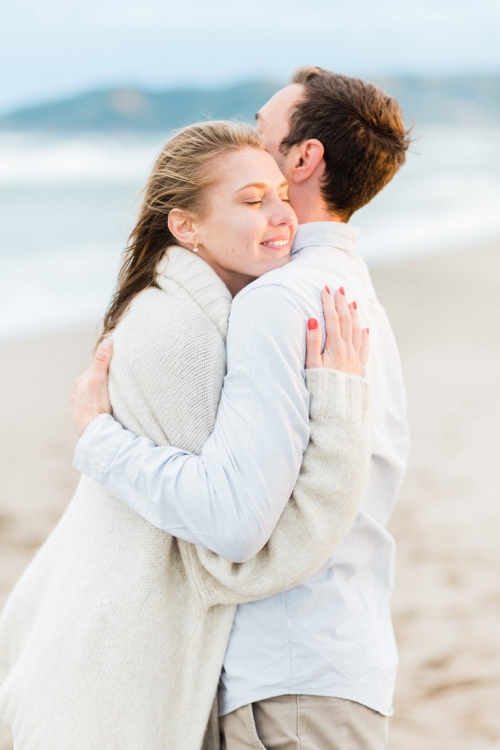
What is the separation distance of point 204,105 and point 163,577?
25.3 metres

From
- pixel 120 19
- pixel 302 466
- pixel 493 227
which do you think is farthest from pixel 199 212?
pixel 120 19

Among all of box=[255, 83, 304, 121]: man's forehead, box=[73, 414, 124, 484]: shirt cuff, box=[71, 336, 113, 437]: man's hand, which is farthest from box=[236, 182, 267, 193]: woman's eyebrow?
box=[73, 414, 124, 484]: shirt cuff

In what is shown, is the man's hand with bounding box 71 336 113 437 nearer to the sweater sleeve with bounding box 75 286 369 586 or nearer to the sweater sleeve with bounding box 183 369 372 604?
the sweater sleeve with bounding box 75 286 369 586

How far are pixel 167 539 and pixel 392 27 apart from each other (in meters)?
35.8

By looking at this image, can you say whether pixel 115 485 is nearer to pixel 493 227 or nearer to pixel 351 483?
pixel 351 483

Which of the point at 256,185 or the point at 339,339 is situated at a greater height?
the point at 256,185

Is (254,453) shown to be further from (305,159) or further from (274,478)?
(305,159)

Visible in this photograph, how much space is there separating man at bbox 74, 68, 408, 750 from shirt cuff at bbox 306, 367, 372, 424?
2.5 inches

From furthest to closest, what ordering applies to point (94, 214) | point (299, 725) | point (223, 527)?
1. point (94, 214)
2. point (299, 725)
3. point (223, 527)

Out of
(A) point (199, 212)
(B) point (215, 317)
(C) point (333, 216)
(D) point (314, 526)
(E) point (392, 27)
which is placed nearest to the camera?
(D) point (314, 526)

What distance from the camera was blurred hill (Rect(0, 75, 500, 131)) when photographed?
70.1 ft

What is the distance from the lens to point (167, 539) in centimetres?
151

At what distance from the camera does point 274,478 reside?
1381 millimetres

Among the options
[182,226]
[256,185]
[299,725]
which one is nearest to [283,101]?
[256,185]
